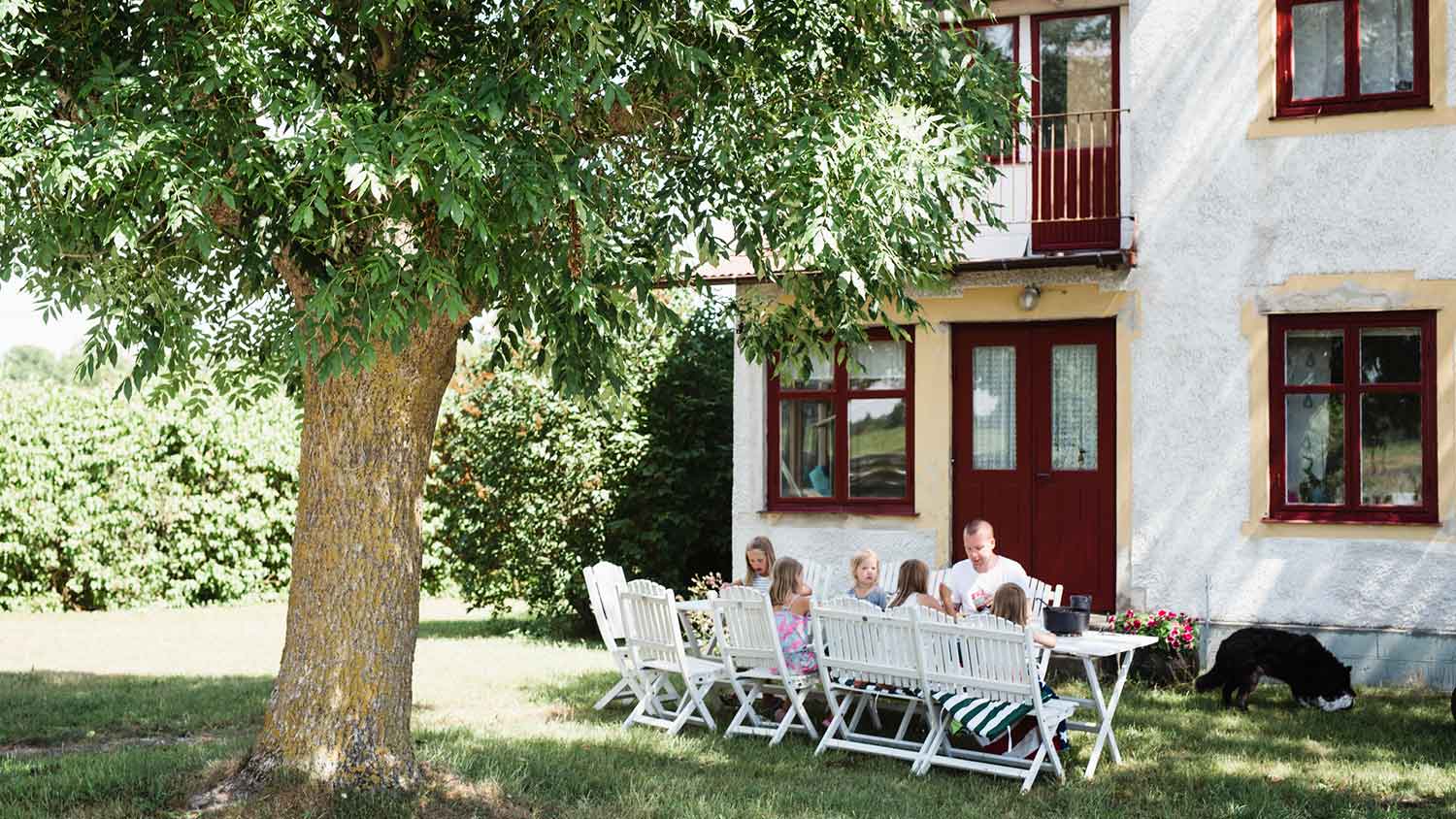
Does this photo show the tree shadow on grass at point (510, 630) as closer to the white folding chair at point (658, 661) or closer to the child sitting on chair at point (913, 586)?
the white folding chair at point (658, 661)

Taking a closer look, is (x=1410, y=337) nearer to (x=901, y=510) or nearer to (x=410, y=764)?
(x=901, y=510)

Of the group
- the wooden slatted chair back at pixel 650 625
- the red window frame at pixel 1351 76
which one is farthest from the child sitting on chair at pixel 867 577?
the red window frame at pixel 1351 76

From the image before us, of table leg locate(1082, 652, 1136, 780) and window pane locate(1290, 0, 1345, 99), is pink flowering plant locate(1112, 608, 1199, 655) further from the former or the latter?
window pane locate(1290, 0, 1345, 99)

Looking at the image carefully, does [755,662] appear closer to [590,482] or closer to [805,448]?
[805,448]

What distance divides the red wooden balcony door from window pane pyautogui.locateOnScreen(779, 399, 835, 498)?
8.07 feet

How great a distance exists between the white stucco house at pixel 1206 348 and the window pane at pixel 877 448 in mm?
19

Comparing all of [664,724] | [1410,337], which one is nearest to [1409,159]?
[1410,337]

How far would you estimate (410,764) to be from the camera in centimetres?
674

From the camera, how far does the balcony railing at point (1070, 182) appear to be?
11.7 m

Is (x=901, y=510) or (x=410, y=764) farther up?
(x=901, y=510)

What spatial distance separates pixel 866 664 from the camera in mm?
8039

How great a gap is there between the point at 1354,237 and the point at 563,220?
23.8 ft

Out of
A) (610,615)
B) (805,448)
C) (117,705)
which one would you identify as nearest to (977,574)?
(610,615)

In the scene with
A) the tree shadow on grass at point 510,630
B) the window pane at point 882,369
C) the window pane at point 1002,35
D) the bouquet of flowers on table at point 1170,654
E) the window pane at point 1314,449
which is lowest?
the tree shadow on grass at point 510,630
